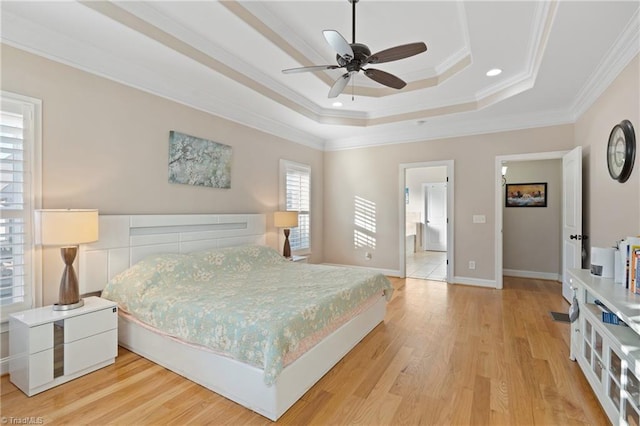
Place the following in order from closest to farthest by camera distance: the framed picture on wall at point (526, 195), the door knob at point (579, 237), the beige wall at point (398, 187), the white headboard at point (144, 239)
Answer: the white headboard at point (144, 239) → the door knob at point (579, 237) → the beige wall at point (398, 187) → the framed picture on wall at point (526, 195)

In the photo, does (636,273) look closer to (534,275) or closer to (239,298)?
(239,298)

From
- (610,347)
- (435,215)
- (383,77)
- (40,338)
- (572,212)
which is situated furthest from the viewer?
(435,215)

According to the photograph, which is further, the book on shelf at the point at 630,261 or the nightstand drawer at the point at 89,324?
the nightstand drawer at the point at 89,324

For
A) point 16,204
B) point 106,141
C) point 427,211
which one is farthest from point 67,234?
point 427,211

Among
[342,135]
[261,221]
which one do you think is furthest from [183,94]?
[342,135]

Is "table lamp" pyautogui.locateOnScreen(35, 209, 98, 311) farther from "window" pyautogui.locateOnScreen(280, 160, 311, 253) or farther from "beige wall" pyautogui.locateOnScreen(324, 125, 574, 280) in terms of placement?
"beige wall" pyautogui.locateOnScreen(324, 125, 574, 280)

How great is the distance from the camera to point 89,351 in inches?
90.0

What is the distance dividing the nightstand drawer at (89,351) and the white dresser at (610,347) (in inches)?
130

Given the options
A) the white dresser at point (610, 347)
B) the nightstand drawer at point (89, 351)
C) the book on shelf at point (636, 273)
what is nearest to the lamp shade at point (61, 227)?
the nightstand drawer at point (89, 351)

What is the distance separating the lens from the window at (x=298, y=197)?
5.10 m

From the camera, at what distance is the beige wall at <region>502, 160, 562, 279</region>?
5371 millimetres

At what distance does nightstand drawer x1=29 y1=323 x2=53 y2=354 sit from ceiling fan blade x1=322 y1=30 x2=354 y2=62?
2724 millimetres

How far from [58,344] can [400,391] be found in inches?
95.8

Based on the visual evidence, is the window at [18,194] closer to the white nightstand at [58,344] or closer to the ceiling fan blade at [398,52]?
the white nightstand at [58,344]
